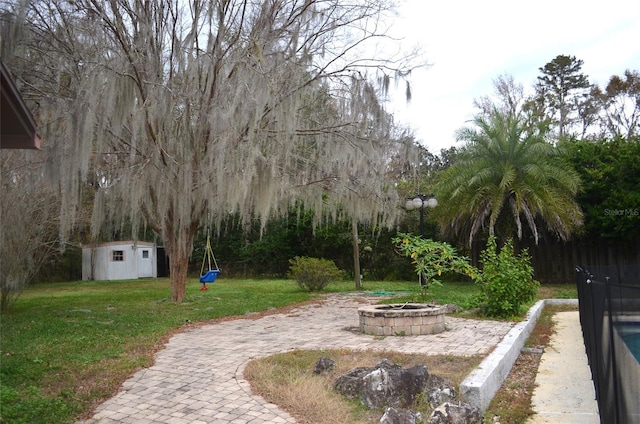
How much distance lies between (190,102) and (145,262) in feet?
57.2

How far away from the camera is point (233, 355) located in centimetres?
629

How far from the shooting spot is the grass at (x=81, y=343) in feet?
14.1

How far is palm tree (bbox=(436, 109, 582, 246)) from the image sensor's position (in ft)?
50.6

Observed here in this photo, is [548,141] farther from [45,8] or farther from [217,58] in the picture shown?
[45,8]

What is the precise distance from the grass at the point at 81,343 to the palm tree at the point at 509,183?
14.0ft

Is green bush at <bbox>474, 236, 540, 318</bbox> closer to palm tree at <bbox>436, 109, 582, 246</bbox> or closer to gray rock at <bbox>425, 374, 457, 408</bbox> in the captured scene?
gray rock at <bbox>425, 374, 457, 408</bbox>

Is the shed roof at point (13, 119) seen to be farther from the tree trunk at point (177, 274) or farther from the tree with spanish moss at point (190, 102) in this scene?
the tree trunk at point (177, 274)

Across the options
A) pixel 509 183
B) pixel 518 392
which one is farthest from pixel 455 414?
pixel 509 183

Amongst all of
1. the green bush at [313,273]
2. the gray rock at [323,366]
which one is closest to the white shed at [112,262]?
the green bush at [313,273]

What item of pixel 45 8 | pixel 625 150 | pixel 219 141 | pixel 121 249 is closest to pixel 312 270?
pixel 219 141

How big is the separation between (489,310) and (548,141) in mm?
9671

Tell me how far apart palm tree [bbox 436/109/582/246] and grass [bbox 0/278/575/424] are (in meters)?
4.27

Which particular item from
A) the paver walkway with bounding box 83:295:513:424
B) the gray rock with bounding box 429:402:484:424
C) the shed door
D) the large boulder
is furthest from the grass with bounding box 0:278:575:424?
the shed door

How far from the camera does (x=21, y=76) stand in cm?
966
